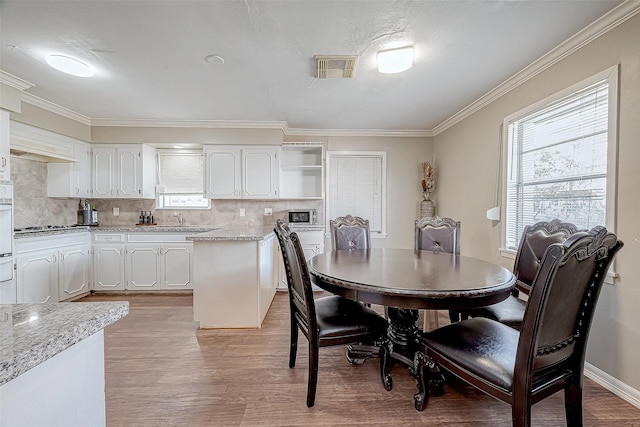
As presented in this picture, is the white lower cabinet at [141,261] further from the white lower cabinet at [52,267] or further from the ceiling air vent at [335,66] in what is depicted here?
the ceiling air vent at [335,66]

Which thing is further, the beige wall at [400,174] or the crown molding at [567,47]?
the beige wall at [400,174]

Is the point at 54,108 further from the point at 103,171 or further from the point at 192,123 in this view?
the point at 192,123

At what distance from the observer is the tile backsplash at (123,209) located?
342 centimetres

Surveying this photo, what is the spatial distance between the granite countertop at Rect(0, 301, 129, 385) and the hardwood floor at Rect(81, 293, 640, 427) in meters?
1.28

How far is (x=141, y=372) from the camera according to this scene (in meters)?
2.03

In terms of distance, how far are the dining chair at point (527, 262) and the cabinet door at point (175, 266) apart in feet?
10.9

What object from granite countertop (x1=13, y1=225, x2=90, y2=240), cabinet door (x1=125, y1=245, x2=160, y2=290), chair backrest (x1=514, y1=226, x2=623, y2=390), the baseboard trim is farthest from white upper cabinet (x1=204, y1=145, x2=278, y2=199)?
the baseboard trim

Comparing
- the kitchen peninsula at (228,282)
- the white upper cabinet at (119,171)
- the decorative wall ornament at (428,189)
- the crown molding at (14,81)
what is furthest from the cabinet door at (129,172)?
the decorative wall ornament at (428,189)

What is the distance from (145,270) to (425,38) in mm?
4044

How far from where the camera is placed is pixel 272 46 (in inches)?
82.4

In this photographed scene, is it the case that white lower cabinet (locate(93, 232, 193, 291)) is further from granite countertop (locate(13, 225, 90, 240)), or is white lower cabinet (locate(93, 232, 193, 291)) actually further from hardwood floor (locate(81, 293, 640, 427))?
hardwood floor (locate(81, 293, 640, 427))

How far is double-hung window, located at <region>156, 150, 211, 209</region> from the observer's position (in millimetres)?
4312

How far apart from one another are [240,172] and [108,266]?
2110 mm

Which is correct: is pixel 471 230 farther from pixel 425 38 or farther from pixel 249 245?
Result: pixel 249 245
